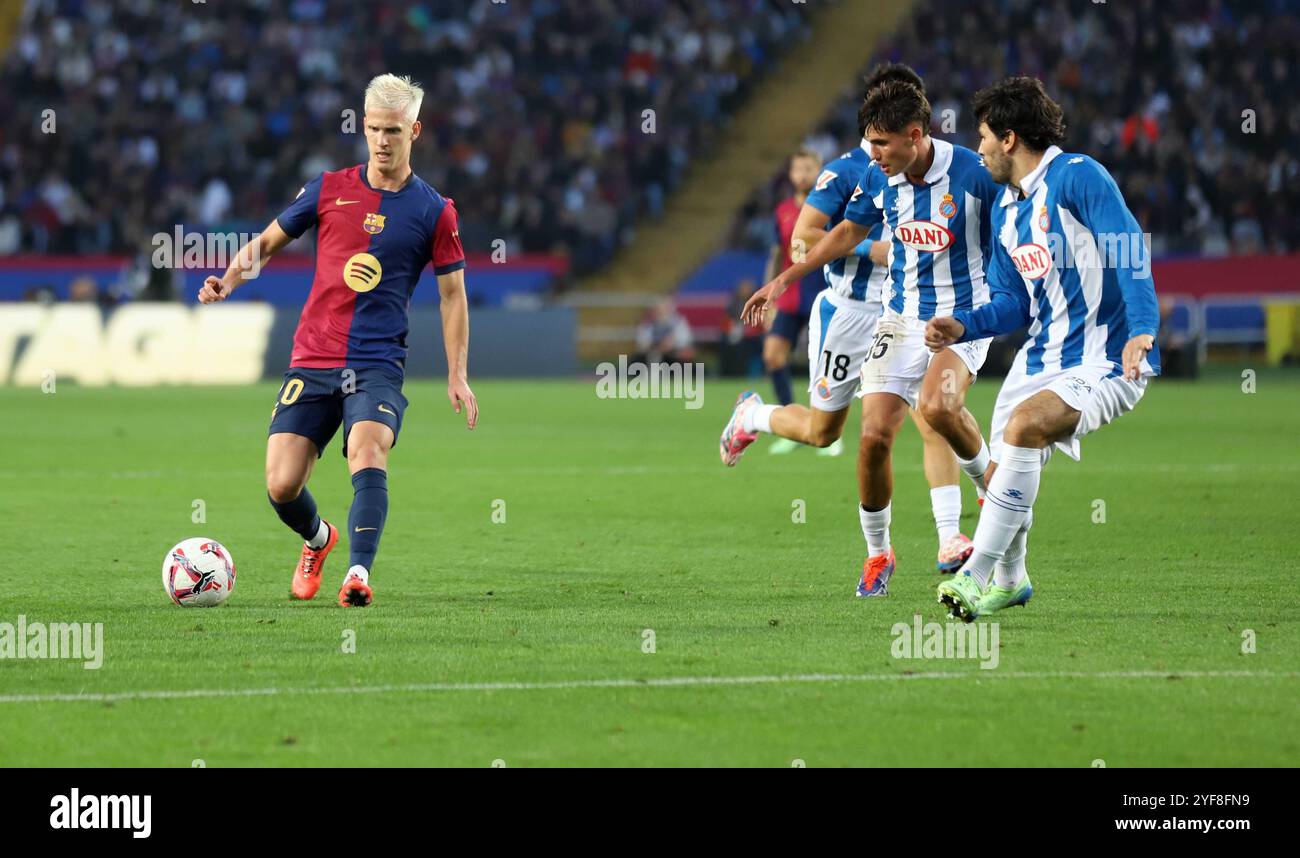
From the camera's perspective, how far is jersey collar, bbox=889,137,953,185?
8242 mm

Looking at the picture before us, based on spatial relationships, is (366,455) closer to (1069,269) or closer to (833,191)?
(833,191)

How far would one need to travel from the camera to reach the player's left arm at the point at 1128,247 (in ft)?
22.3

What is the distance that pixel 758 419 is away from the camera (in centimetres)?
983

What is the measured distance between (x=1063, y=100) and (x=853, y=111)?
3847 millimetres

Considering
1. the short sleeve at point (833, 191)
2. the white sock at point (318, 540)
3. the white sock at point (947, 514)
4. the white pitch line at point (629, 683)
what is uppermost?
the short sleeve at point (833, 191)

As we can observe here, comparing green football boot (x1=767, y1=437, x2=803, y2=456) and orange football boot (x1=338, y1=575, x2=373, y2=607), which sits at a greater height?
green football boot (x1=767, y1=437, x2=803, y2=456)

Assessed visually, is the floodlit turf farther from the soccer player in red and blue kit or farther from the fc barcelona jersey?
the fc barcelona jersey

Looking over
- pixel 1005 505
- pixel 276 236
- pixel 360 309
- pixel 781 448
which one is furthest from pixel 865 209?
pixel 781 448

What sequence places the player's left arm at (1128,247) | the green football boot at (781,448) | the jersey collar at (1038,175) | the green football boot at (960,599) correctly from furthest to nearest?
1. the green football boot at (781,448)
2. the jersey collar at (1038,175)
3. the green football boot at (960,599)
4. the player's left arm at (1128,247)

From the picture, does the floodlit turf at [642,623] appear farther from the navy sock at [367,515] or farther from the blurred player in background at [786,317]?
the blurred player in background at [786,317]

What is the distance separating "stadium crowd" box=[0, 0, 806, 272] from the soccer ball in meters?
22.8

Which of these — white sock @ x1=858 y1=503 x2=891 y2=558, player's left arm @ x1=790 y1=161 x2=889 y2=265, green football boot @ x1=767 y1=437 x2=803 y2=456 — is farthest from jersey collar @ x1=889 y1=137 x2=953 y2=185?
green football boot @ x1=767 y1=437 x2=803 y2=456

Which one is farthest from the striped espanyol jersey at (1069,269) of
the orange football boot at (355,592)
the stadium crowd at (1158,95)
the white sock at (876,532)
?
the stadium crowd at (1158,95)

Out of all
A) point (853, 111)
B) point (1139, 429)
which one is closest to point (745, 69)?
point (853, 111)
